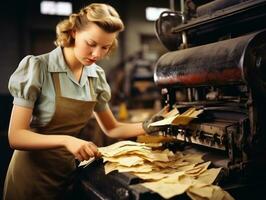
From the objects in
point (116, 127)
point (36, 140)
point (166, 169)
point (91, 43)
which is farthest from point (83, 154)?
point (116, 127)

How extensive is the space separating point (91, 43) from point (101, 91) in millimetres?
509

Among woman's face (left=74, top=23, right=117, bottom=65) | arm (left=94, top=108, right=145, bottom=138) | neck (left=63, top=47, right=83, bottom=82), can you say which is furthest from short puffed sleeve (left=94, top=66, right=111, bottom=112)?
woman's face (left=74, top=23, right=117, bottom=65)

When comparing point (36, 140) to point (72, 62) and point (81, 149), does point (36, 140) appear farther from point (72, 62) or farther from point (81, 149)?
point (72, 62)

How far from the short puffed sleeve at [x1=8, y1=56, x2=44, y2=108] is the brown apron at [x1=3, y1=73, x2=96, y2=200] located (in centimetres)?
13

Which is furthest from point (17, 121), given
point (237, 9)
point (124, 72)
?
point (124, 72)

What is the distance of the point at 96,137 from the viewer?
20.5 feet

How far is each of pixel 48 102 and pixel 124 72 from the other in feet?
22.9

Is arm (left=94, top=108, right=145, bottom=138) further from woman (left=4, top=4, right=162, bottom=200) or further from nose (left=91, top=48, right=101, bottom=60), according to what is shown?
nose (left=91, top=48, right=101, bottom=60)

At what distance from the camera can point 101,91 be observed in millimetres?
2465

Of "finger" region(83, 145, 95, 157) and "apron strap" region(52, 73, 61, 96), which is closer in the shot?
"finger" region(83, 145, 95, 157)

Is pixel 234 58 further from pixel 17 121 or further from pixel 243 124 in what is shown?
pixel 17 121

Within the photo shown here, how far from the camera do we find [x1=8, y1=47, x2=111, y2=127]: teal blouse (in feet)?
6.48

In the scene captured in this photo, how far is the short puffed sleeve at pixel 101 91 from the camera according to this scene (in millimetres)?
2449

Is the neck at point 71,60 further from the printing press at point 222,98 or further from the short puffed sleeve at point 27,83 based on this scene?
the printing press at point 222,98
